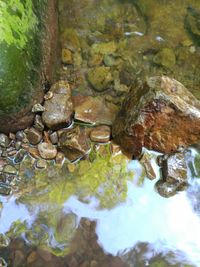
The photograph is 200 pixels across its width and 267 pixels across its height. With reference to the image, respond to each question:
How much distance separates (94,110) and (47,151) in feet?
1.80

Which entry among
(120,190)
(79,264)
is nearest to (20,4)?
(120,190)

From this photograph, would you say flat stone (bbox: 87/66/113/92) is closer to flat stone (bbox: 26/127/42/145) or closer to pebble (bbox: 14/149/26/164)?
flat stone (bbox: 26/127/42/145)

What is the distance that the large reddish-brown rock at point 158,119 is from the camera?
293 cm

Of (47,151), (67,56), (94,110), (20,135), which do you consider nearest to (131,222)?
(47,151)

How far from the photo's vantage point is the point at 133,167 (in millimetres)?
3152

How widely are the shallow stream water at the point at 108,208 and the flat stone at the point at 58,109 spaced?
0.86 ft

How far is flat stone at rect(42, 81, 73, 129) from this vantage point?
125 inches

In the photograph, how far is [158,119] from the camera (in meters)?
2.97

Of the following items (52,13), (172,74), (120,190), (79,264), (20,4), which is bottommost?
(79,264)

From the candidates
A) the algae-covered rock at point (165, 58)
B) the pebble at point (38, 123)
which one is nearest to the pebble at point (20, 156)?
the pebble at point (38, 123)

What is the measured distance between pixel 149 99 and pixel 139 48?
961 millimetres

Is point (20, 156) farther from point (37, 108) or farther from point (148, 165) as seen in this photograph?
point (148, 165)

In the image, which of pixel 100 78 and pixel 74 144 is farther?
pixel 100 78

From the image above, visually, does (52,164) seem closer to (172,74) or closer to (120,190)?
(120,190)
